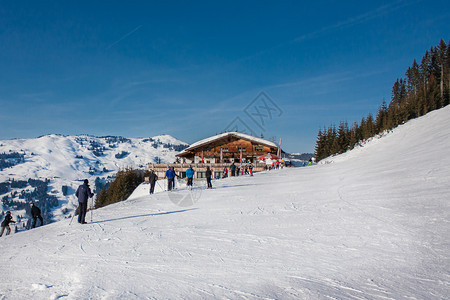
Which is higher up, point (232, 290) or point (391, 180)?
point (391, 180)

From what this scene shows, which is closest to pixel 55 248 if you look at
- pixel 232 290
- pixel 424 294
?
pixel 232 290

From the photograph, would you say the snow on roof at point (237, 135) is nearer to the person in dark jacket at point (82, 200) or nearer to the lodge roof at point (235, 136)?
the lodge roof at point (235, 136)

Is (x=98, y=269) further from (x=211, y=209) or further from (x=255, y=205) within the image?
(x=255, y=205)

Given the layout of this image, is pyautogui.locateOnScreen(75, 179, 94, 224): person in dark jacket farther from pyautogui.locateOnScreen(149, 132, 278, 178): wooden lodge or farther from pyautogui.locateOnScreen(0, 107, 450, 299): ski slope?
pyautogui.locateOnScreen(149, 132, 278, 178): wooden lodge

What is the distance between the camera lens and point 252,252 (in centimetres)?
620

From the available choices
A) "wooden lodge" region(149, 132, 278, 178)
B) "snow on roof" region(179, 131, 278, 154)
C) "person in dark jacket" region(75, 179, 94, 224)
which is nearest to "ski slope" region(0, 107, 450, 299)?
"person in dark jacket" region(75, 179, 94, 224)

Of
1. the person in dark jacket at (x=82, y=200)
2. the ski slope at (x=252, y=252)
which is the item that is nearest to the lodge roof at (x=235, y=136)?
the ski slope at (x=252, y=252)

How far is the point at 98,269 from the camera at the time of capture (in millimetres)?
5344

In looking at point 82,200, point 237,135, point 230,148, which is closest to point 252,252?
point 82,200

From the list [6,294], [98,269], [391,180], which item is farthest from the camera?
[391,180]

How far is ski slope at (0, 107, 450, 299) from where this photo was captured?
436 cm

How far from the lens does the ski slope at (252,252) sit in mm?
4359

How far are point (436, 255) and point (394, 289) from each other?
2090 millimetres

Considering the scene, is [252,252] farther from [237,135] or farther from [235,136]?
[235,136]
